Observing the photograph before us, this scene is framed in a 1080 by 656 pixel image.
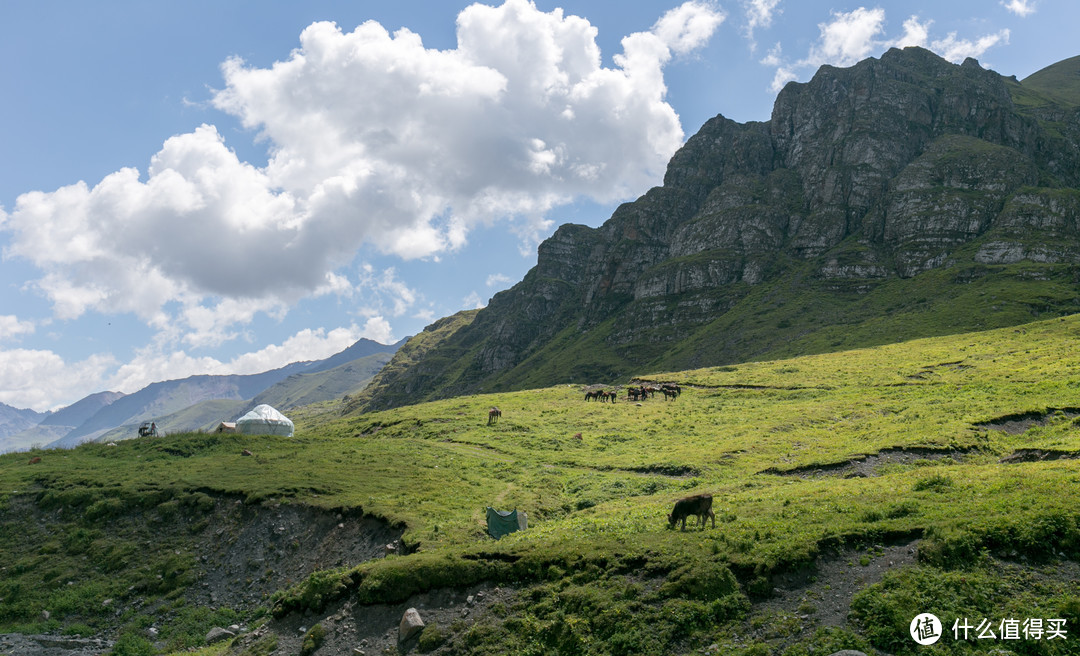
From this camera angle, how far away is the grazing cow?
21203mm

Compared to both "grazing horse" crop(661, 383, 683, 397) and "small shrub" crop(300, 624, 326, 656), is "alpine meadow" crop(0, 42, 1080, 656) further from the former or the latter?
"grazing horse" crop(661, 383, 683, 397)

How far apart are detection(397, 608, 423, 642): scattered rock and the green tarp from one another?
820 cm

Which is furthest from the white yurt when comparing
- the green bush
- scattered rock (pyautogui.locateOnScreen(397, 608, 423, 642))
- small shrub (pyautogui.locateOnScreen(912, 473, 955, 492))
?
small shrub (pyautogui.locateOnScreen(912, 473, 955, 492))

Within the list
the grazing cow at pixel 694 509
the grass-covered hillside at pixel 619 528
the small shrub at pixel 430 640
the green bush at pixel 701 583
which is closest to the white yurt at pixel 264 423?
the grass-covered hillside at pixel 619 528

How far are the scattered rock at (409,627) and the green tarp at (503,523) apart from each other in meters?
8.20

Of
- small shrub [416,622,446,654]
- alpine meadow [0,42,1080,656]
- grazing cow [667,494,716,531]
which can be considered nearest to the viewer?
alpine meadow [0,42,1080,656]

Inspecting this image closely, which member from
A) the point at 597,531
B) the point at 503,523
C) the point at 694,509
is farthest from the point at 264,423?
the point at 694,509

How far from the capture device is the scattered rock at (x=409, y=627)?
59.6 ft

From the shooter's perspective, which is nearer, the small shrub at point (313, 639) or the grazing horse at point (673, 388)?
the small shrub at point (313, 639)

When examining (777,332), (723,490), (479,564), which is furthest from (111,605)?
(777,332)

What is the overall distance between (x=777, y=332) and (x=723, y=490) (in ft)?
506

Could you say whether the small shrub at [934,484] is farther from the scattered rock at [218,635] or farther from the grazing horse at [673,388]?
the grazing horse at [673,388]

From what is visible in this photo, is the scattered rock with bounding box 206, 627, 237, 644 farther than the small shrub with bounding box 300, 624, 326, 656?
Yes

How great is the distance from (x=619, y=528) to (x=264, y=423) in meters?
48.7
